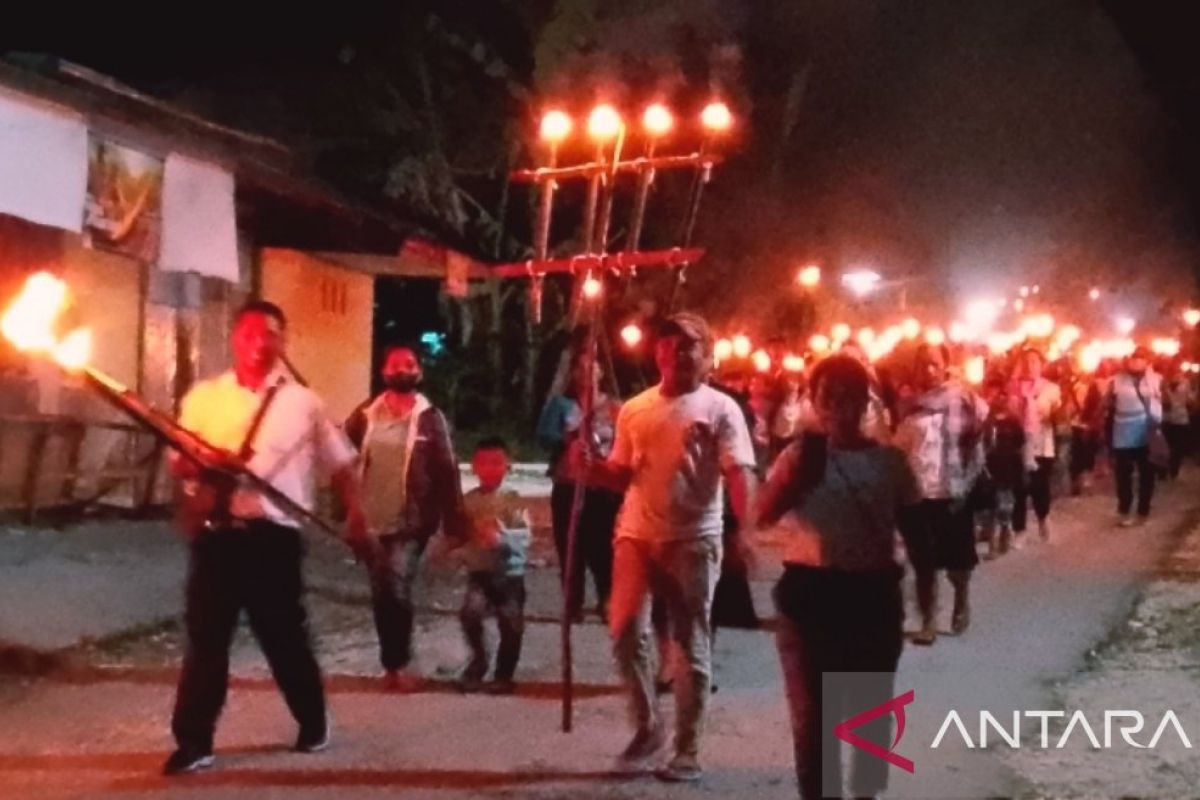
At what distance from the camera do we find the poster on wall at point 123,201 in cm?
1101

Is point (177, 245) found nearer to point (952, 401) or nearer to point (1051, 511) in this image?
point (952, 401)

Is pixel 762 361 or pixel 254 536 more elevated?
pixel 762 361

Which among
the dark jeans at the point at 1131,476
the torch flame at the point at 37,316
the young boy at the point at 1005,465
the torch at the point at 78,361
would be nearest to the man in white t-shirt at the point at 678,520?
the torch at the point at 78,361

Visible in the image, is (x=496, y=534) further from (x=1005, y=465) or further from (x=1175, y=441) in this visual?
(x=1175, y=441)

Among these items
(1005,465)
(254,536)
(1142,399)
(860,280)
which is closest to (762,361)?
(1005,465)

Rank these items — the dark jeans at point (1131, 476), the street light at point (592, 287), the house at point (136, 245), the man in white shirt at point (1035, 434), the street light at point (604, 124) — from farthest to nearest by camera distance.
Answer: the dark jeans at point (1131, 476), the man in white shirt at point (1035, 434), the house at point (136, 245), the street light at point (592, 287), the street light at point (604, 124)

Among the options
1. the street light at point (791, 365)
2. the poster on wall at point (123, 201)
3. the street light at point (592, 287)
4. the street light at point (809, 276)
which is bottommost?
the street light at point (791, 365)

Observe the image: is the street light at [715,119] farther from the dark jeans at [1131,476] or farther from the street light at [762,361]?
the dark jeans at [1131,476]

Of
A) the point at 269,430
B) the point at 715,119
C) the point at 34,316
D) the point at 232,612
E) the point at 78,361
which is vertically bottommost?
the point at 232,612

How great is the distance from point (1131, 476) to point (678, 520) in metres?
12.7

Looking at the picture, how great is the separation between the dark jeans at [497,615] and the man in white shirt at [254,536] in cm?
150

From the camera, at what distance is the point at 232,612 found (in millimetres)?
6836

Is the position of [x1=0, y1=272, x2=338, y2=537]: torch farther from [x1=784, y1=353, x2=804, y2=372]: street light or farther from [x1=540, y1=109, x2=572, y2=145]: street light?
[x1=784, y1=353, x2=804, y2=372]: street light

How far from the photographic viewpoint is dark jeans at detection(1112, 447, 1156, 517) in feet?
57.6
